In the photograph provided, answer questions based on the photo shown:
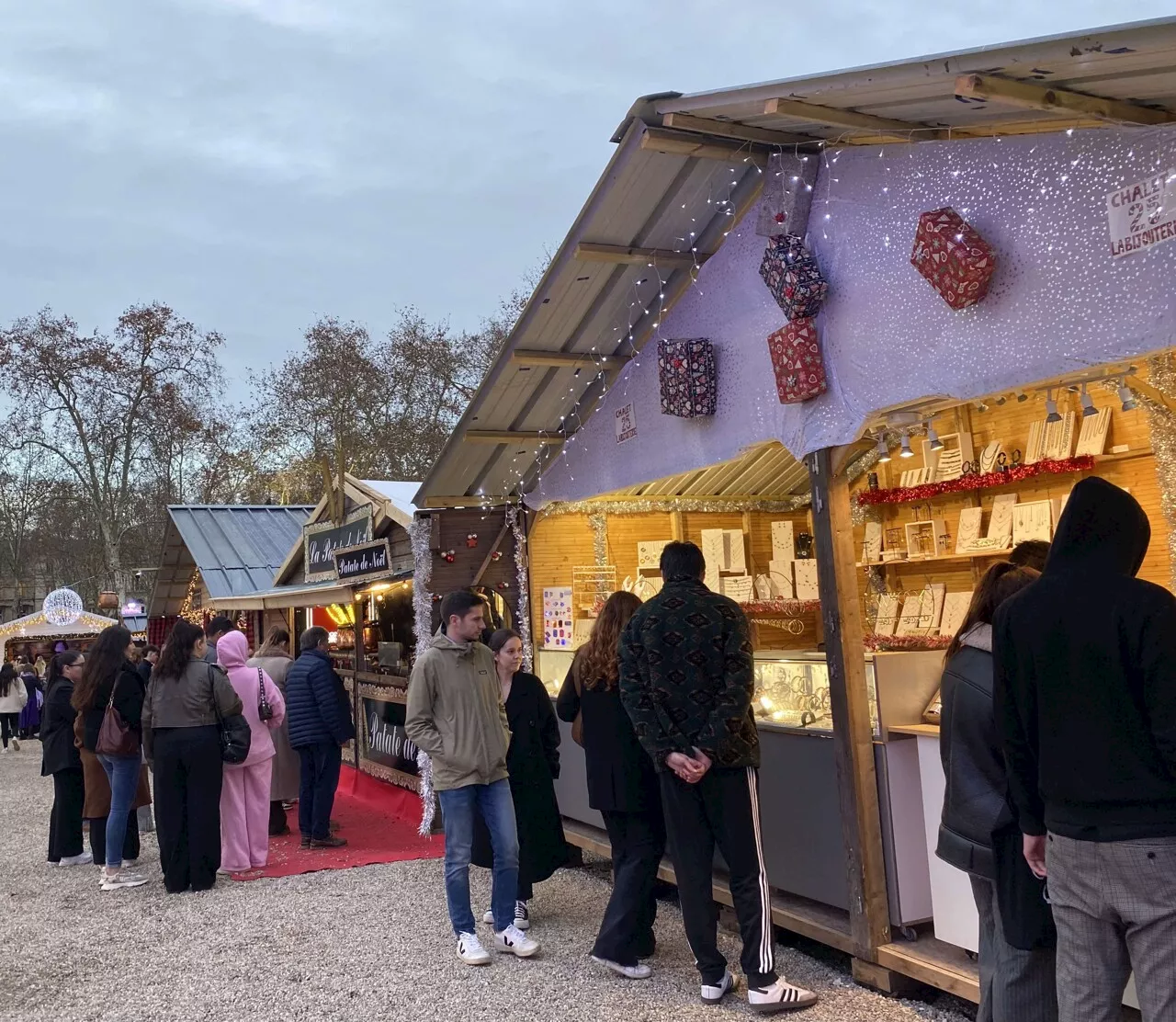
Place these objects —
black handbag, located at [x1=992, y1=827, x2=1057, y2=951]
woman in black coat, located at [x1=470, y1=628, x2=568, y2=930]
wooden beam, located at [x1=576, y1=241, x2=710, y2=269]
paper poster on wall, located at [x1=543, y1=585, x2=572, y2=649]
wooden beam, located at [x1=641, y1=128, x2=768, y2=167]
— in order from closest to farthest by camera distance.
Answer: black handbag, located at [x1=992, y1=827, x2=1057, y2=951]
wooden beam, located at [x1=641, y1=128, x2=768, y2=167]
woman in black coat, located at [x1=470, y1=628, x2=568, y2=930]
wooden beam, located at [x1=576, y1=241, x2=710, y2=269]
paper poster on wall, located at [x1=543, y1=585, x2=572, y2=649]

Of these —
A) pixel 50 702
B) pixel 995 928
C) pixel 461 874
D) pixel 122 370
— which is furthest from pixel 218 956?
pixel 122 370

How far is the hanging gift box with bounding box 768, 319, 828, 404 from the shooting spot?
4730 millimetres

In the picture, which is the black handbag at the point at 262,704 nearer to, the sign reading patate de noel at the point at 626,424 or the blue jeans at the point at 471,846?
the blue jeans at the point at 471,846

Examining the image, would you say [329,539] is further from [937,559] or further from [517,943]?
[517,943]

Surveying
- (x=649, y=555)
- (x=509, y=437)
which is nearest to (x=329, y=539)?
(x=649, y=555)

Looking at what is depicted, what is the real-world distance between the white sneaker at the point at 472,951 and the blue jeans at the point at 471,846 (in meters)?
0.04

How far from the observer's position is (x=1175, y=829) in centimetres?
232

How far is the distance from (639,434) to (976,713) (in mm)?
3671

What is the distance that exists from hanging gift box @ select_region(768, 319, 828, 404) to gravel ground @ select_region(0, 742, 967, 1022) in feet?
8.53

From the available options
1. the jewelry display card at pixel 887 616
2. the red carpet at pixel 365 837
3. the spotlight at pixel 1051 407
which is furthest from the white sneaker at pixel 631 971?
the jewelry display card at pixel 887 616

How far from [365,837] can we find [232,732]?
212 centimetres

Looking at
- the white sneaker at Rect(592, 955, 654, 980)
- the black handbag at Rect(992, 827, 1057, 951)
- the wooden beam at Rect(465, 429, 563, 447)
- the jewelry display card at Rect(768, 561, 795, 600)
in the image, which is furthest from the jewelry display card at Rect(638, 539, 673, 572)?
the black handbag at Rect(992, 827, 1057, 951)

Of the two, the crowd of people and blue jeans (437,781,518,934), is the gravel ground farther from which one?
the crowd of people

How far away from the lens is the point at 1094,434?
6469mm
